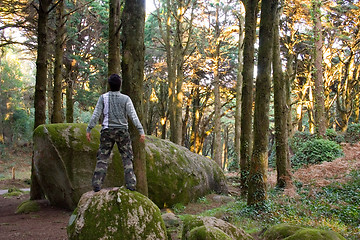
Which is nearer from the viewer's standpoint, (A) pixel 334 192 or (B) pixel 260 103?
(B) pixel 260 103

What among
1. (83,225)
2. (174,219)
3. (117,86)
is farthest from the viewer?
(174,219)

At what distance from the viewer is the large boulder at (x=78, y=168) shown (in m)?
7.88

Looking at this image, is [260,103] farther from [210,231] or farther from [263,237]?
[210,231]

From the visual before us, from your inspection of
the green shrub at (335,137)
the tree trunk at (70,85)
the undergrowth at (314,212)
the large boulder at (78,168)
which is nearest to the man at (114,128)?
the undergrowth at (314,212)

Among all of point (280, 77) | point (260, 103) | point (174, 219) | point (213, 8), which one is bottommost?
point (174, 219)

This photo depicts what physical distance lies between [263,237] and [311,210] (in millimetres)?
2779

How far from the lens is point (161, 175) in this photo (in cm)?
907

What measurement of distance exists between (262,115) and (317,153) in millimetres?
9238

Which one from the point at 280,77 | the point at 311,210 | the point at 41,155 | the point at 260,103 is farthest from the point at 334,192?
the point at 41,155

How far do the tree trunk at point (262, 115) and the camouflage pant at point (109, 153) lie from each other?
152 inches

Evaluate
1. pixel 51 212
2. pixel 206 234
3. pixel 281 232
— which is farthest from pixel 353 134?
pixel 51 212

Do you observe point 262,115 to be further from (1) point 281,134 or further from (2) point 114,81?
(2) point 114,81

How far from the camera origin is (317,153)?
1490cm

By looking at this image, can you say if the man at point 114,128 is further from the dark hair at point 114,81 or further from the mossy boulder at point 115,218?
the mossy boulder at point 115,218
